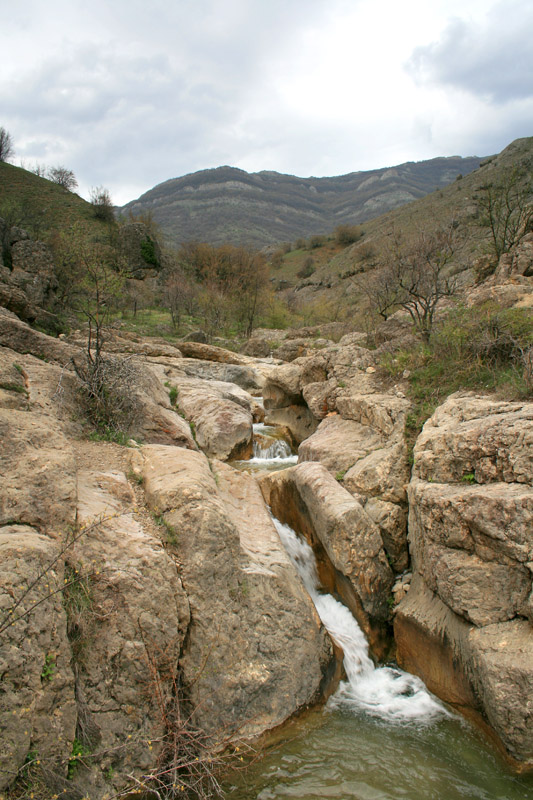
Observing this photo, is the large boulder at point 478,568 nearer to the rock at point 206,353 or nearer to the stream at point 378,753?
the stream at point 378,753

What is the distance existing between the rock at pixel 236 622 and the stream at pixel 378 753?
28 cm

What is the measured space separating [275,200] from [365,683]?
5174 inches

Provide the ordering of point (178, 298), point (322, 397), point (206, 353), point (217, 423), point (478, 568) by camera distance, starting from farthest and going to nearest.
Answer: point (178, 298)
point (206, 353)
point (217, 423)
point (322, 397)
point (478, 568)

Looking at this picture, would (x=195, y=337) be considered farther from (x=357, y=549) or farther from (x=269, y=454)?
(x=357, y=549)

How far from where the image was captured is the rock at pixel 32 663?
246cm

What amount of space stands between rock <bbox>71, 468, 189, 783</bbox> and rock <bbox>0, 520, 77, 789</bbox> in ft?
0.81

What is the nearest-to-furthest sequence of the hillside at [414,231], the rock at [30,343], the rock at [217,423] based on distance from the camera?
the rock at [30,343]
the rock at [217,423]
the hillside at [414,231]

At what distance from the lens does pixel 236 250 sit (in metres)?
37.0

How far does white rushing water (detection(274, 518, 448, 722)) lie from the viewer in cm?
425

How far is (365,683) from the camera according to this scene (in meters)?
4.60

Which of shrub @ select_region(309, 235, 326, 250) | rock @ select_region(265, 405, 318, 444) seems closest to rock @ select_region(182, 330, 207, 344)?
rock @ select_region(265, 405, 318, 444)

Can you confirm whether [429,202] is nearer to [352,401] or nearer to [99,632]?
[352,401]

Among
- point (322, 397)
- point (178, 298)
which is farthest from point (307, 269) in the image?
point (322, 397)

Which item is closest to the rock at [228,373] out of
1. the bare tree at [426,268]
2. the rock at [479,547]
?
the bare tree at [426,268]
